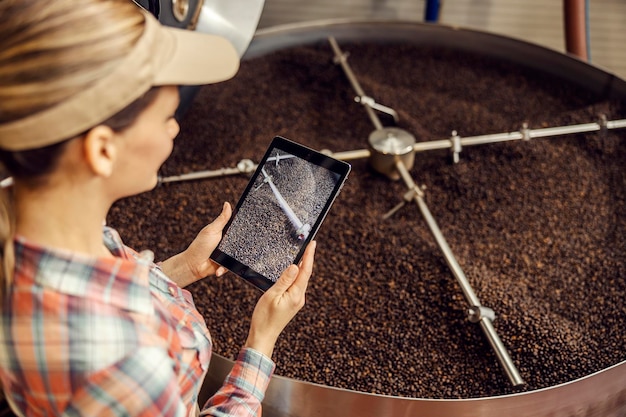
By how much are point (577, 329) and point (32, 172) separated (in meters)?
0.93

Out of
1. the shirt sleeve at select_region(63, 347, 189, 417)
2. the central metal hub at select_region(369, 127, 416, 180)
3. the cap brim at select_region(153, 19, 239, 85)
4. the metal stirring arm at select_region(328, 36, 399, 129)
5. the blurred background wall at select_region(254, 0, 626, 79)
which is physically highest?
the blurred background wall at select_region(254, 0, 626, 79)

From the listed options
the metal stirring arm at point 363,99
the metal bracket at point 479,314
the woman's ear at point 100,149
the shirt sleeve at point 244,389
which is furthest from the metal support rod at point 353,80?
the woman's ear at point 100,149

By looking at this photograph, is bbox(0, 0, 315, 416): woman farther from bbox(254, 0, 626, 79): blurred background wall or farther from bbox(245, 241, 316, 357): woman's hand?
bbox(254, 0, 626, 79): blurred background wall

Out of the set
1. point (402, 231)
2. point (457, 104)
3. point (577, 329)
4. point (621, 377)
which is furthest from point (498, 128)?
point (621, 377)

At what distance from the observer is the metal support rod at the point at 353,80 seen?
149 cm

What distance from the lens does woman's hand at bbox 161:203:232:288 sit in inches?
31.4

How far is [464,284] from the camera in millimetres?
1082

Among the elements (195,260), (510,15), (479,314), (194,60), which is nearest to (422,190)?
(479,314)

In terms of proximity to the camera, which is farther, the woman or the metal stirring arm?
the metal stirring arm

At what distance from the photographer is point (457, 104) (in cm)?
162

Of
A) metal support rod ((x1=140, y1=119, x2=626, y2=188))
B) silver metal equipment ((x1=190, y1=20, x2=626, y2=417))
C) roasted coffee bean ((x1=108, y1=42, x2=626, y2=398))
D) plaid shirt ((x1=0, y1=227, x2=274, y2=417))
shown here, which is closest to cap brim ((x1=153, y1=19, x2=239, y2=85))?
plaid shirt ((x1=0, y1=227, x2=274, y2=417))

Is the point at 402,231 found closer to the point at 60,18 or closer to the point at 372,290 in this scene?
the point at 372,290

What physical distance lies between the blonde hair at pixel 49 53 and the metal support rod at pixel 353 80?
3.27 feet

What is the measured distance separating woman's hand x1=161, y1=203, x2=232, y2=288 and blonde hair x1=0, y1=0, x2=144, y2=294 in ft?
1.03
